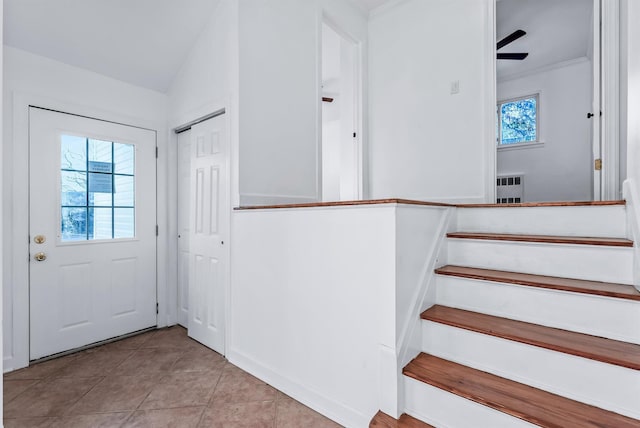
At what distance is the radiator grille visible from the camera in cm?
526

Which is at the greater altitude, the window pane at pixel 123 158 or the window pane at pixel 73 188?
the window pane at pixel 123 158

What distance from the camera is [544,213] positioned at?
188cm

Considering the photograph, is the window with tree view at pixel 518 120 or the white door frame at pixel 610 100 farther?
the window with tree view at pixel 518 120

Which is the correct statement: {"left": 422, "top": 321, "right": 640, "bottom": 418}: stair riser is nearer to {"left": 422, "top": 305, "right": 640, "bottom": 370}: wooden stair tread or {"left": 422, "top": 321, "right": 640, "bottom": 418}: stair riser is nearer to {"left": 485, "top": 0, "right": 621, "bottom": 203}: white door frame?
{"left": 422, "top": 305, "right": 640, "bottom": 370}: wooden stair tread

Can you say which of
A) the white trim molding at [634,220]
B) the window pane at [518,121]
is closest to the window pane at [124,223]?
the white trim molding at [634,220]

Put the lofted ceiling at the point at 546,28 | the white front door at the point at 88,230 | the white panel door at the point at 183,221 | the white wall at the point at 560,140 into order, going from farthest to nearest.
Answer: the white wall at the point at 560,140 → the lofted ceiling at the point at 546,28 → the white panel door at the point at 183,221 → the white front door at the point at 88,230

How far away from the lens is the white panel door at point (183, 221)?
3.02 m

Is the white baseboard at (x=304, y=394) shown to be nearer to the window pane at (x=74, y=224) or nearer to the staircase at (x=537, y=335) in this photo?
the staircase at (x=537, y=335)

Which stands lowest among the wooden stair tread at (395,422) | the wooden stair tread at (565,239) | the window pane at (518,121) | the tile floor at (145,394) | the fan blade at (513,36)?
the tile floor at (145,394)

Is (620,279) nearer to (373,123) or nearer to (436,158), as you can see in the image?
(436,158)

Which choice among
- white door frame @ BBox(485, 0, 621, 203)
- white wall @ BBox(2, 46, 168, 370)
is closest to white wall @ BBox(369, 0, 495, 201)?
white door frame @ BBox(485, 0, 621, 203)

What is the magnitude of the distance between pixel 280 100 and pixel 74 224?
1.99 m

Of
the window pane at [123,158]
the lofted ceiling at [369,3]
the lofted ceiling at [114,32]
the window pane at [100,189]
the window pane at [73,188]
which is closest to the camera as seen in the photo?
the lofted ceiling at [114,32]

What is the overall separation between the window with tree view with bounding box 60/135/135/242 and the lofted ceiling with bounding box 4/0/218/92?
2.16 feet
